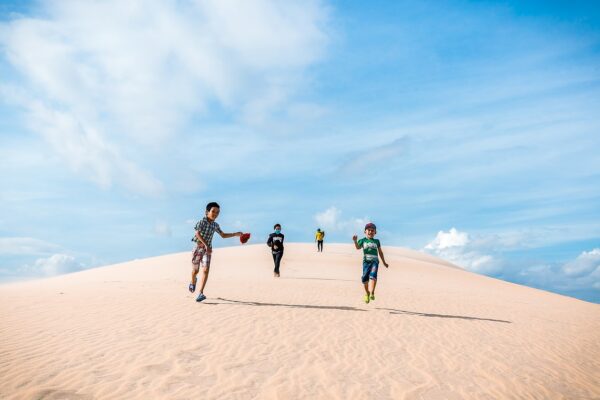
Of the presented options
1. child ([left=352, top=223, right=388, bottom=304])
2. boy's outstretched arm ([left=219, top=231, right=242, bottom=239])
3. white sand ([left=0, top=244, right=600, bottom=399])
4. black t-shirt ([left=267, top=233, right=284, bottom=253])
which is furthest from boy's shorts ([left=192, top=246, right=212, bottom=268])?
black t-shirt ([left=267, top=233, right=284, bottom=253])

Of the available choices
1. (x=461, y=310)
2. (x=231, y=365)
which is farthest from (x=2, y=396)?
(x=461, y=310)

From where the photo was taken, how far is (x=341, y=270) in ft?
84.7

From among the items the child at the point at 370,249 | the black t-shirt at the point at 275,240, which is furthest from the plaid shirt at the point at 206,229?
the black t-shirt at the point at 275,240

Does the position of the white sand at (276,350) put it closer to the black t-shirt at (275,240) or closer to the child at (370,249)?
the child at (370,249)

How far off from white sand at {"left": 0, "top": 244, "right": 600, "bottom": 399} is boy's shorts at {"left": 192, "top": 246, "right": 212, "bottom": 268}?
116cm

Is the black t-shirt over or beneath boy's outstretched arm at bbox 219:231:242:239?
over

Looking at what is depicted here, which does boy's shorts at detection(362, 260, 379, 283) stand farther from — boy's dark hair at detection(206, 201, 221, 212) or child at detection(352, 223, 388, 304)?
boy's dark hair at detection(206, 201, 221, 212)

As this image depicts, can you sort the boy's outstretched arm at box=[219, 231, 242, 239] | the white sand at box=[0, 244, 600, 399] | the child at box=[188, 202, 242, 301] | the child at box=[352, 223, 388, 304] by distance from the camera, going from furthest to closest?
the child at box=[352, 223, 388, 304] → the boy's outstretched arm at box=[219, 231, 242, 239] → the child at box=[188, 202, 242, 301] → the white sand at box=[0, 244, 600, 399]

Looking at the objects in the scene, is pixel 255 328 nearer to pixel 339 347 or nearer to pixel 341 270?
pixel 339 347

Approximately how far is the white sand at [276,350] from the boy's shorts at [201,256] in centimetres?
116

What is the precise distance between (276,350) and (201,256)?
409 cm

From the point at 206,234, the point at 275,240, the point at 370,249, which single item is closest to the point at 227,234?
the point at 206,234

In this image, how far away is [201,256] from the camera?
10.3 metres

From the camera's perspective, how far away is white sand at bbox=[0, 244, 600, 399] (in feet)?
17.8
